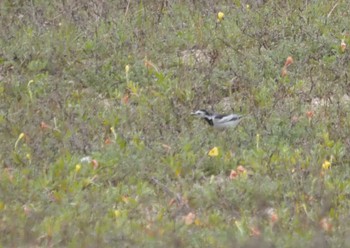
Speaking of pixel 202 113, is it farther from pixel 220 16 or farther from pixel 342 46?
pixel 220 16

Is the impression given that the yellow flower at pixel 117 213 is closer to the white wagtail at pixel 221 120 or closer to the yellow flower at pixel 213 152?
the yellow flower at pixel 213 152

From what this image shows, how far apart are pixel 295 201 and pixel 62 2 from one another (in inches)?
183

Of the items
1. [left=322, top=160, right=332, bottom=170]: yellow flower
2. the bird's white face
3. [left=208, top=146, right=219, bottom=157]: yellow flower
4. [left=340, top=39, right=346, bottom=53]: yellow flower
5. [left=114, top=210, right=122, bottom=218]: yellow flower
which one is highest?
[left=114, top=210, right=122, bottom=218]: yellow flower

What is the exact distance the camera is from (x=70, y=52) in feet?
32.0

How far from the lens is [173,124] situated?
27.4 ft

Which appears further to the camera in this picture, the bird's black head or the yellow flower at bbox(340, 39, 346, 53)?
the yellow flower at bbox(340, 39, 346, 53)

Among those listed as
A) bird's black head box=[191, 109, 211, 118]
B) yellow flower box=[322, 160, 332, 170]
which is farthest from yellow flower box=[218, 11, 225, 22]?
yellow flower box=[322, 160, 332, 170]

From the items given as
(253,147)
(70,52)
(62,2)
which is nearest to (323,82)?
(253,147)

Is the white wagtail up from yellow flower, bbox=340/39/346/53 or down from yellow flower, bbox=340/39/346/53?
up

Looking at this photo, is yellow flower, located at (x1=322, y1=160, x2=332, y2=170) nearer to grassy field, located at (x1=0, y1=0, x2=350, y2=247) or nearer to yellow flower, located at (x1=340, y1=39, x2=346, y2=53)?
grassy field, located at (x1=0, y1=0, x2=350, y2=247)

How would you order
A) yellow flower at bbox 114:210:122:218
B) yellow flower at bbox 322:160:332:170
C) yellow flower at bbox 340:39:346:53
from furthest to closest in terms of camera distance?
yellow flower at bbox 340:39:346:53, yellow flower at bbox 322:160:332:170, yellow flower at bbox 114:210:122:218

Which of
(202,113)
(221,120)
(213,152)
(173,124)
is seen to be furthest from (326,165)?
(173,124)

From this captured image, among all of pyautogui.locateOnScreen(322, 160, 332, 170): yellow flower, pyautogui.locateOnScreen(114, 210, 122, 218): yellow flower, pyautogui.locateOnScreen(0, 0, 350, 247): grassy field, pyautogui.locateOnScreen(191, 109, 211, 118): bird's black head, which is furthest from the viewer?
pyautogui.locateOnScreen(191, 109, 211, 118): bird's black head

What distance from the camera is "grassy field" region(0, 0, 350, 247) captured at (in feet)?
21.4
